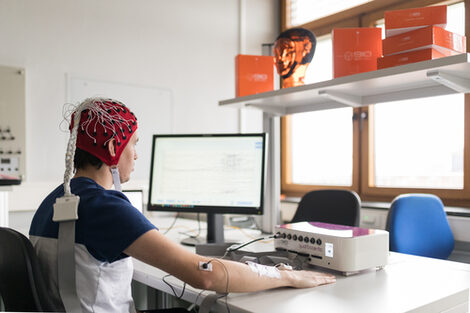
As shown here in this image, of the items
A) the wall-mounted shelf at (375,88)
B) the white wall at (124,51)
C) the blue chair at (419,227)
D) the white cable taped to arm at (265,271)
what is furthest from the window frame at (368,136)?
the white cable taped to arm at (265,271)

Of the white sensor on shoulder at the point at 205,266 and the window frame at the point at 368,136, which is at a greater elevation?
the window frame at the point at 368,136

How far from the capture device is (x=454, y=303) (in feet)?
3.53

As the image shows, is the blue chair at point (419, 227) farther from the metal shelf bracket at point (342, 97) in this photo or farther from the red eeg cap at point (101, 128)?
the red eeg cap at point (101, 128)

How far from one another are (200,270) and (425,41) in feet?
3.35

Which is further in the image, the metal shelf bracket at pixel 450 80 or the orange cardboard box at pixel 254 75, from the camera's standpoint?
the orange cardboard box at pixel 254 75

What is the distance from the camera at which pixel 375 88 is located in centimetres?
166

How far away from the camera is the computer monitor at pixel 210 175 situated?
175 centimetres

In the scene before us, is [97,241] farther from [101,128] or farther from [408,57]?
[408,57]

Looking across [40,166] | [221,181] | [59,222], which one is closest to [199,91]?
[40,166]

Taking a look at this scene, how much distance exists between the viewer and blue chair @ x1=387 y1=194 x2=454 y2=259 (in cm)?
209

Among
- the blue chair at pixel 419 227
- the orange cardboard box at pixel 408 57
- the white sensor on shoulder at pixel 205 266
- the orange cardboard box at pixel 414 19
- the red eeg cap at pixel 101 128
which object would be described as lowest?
the blue chair at pixel 419 227

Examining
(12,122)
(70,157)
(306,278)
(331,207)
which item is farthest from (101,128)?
(12,122)

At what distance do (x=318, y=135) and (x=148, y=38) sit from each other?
1.62 metres

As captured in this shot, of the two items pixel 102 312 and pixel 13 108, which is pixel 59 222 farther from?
pixel 13 108
